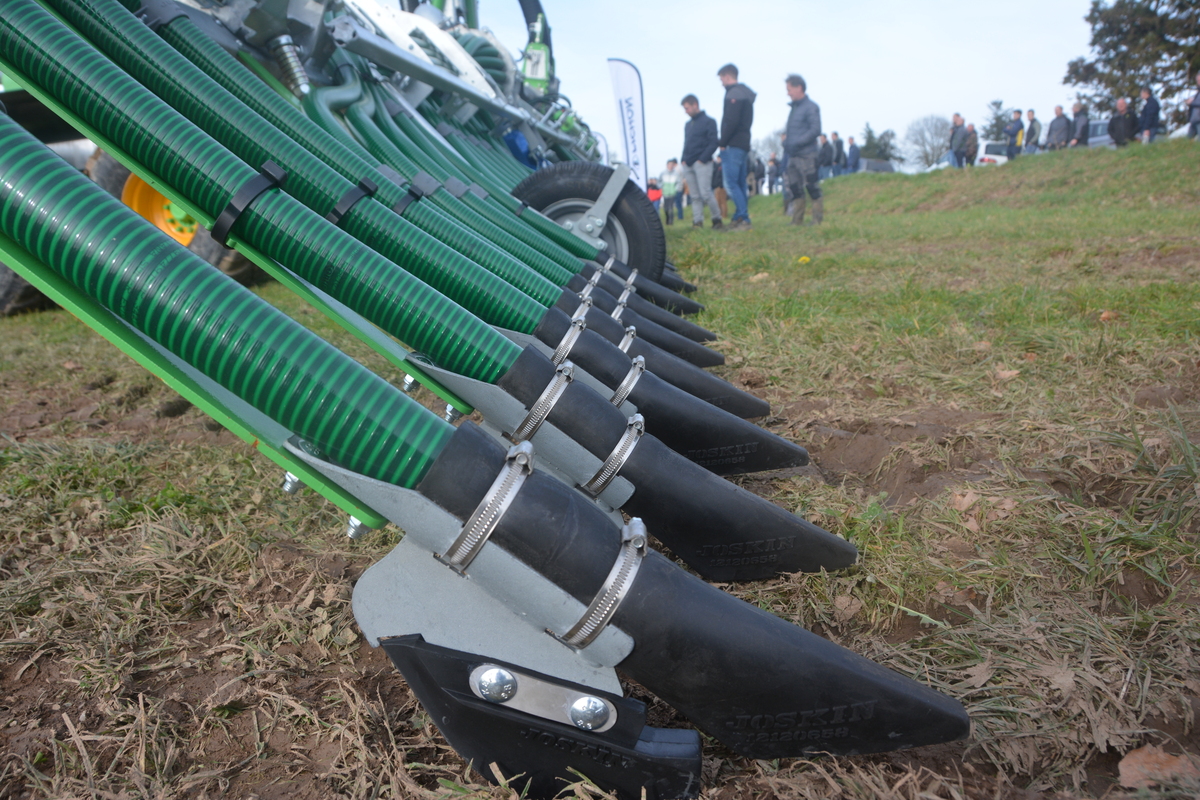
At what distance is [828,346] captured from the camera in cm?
296

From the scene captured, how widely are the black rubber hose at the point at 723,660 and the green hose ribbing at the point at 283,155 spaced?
1.06m

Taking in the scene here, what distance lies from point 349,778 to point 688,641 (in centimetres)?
54

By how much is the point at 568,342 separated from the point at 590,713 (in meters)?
1.11

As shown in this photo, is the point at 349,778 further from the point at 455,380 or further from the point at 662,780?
the point at 455,380

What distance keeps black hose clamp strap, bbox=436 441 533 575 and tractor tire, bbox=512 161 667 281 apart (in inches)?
123

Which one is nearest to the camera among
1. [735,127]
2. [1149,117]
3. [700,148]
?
[735,127]

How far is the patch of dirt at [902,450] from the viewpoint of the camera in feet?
5.97

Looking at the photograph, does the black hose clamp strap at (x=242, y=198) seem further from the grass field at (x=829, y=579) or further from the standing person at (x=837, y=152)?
the standing person at (x=837, y=152)

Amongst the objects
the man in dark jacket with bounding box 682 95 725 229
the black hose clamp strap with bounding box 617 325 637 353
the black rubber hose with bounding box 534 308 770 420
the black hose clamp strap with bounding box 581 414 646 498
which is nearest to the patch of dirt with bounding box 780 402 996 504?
the black rubber hose with bounding box 534 308 770 420

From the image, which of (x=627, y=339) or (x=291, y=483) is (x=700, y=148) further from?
(x=291, y=483)

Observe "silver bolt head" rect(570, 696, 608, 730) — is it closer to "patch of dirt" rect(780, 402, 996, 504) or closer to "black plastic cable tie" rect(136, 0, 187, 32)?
"patch of dirt" rect(780, 402, 996, 504)

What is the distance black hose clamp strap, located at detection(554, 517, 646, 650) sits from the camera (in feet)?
3.14

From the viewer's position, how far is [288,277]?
1688 mm

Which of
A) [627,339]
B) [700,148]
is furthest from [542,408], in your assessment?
[700,148]
